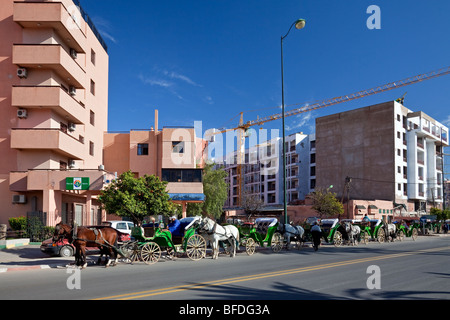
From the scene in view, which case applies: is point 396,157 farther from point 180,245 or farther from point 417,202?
point 180,245

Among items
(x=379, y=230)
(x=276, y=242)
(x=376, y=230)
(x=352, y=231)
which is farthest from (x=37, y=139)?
(x=379, y=230)

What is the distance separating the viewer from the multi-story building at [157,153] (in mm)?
45562

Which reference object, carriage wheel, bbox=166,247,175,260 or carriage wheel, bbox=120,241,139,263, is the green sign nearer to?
carriage wheel, bbox=120,241,139,263

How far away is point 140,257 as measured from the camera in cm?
1669

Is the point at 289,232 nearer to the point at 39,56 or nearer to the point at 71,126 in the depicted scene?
the point at 71,126

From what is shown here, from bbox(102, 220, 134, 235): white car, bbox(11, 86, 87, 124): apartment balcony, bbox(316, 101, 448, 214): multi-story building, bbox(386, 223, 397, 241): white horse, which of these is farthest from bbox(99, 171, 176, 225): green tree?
bbox(316, 101, 448, 214): multi-story building

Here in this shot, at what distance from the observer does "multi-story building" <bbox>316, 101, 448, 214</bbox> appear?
70.3m

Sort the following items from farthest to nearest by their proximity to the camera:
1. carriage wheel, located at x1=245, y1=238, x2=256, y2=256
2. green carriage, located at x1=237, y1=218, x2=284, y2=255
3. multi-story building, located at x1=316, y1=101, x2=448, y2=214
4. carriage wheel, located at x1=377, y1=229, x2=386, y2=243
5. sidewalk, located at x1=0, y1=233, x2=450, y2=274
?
multi-story building, located at x1=316, y1=101, x2=448, y2=214, carriage wheel, located at x1=377, y1=229, x2=386, y2=243, green carriage, located at x1=237, y1=218, x2=284, y2=255, carriage wheel, located at x1=245, y1=238, x2=256, y2=256, sidewalk, located at x1=0, y1=233, x2=450, y2=274

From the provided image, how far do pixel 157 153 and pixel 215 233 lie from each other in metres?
30.2

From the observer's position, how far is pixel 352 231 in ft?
85.9

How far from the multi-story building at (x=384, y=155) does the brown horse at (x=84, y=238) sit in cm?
5656

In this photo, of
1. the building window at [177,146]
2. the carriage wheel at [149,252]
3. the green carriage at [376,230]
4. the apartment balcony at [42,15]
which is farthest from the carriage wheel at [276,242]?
the building window at [177,146]

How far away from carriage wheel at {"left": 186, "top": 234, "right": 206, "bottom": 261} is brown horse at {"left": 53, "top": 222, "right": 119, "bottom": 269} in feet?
10.7

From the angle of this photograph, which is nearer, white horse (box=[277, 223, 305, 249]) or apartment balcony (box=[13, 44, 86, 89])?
white horse (box=[277, 223, 305, 249])
